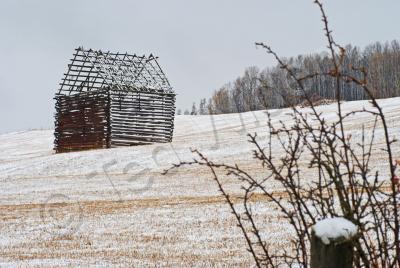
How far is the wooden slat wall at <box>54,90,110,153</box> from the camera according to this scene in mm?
34812

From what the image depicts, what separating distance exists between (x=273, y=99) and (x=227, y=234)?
101 m

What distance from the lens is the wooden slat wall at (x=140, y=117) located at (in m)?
35.0

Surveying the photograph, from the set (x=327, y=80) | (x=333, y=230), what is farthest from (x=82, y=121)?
(x=327, y=80)

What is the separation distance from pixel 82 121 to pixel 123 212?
22.8m

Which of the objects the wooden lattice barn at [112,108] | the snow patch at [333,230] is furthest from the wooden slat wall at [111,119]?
the snow patch at [333,230]

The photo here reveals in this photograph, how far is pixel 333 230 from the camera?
7.72 ft

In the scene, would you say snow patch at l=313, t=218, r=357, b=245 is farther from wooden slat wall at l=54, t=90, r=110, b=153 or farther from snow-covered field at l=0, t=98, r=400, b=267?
wooden slat wall at l=54, t=90, r=110, b=153

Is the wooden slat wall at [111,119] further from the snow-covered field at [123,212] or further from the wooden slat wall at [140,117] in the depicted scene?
the snow-covered field at [123,212]

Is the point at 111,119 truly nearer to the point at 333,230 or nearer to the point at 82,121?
the point at 82,121

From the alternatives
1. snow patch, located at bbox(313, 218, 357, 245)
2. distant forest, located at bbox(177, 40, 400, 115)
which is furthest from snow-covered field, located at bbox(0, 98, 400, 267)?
distant forest, located at bbox(177, 40, 400, 115)

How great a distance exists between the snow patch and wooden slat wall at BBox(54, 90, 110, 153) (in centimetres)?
3262

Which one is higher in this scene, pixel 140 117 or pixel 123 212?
pixel 140 117

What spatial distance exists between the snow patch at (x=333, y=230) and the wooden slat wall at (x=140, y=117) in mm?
32767

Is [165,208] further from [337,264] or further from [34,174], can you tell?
[34,174]
